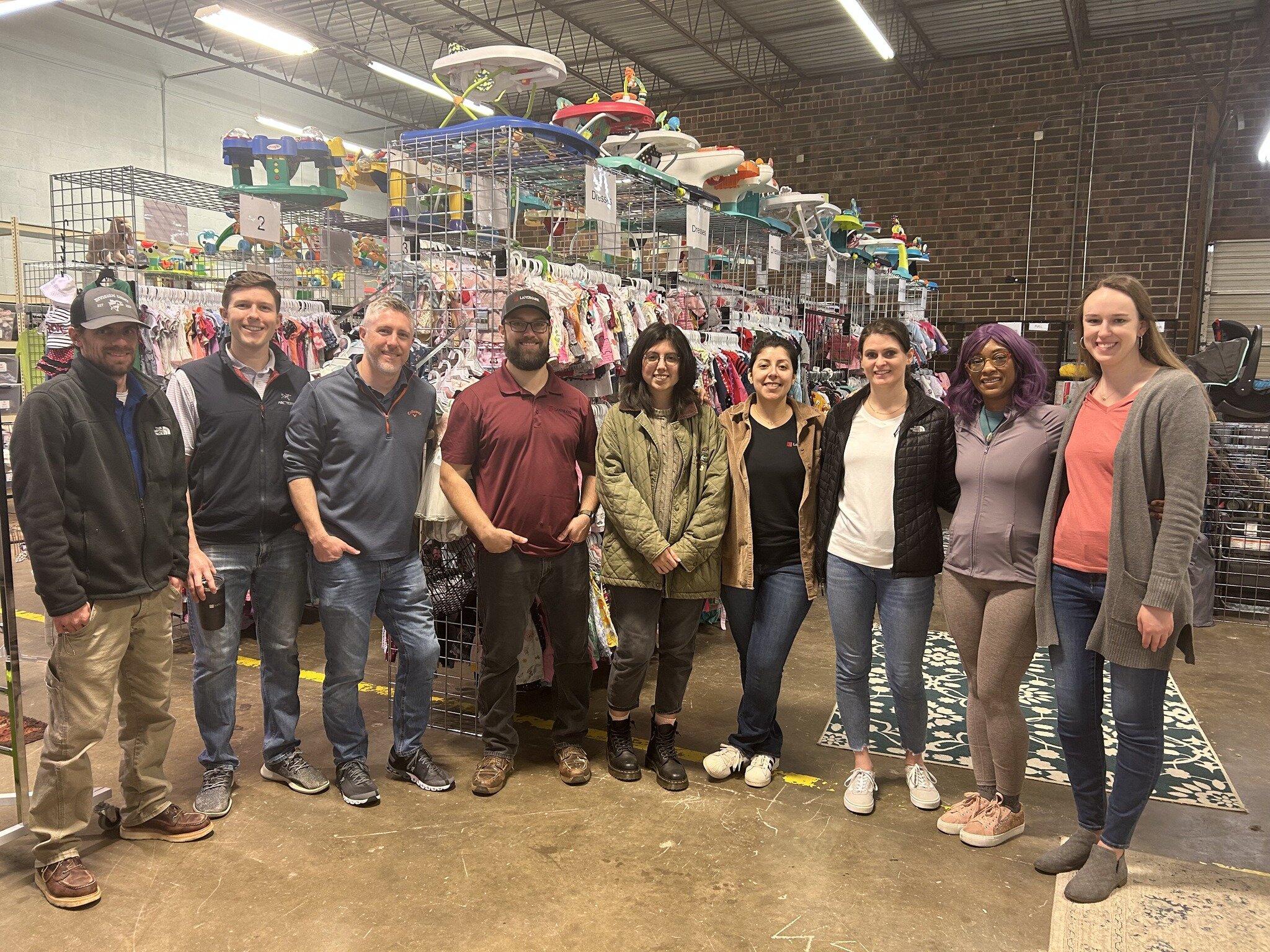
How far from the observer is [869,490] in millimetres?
2920

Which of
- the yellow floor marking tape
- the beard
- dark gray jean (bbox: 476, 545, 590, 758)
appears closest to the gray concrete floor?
the yellow floor marking tape

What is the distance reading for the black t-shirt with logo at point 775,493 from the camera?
10.1 feet

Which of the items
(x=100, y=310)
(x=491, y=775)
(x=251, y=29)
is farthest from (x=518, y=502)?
(x=251, y=29)

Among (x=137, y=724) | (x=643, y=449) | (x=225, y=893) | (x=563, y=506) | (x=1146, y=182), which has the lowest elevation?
(x=225, y=893)

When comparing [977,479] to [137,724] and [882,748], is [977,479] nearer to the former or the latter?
[882,748]

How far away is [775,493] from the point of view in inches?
121

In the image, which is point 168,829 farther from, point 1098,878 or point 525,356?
point 1098,878

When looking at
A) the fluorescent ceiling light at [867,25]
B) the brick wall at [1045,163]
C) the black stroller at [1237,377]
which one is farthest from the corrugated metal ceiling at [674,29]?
the black stroller at [1237,377]

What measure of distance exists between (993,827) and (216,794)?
244 centimetres

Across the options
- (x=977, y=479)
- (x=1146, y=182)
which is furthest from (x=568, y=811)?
(x=1146, y=182)

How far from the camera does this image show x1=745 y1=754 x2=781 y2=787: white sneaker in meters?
3.22

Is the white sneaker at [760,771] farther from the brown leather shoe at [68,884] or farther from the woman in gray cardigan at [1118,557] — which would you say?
the brown leather shoe at [68,884]

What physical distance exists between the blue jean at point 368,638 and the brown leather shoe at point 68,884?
2.66 feet

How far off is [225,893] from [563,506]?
1.48 m
